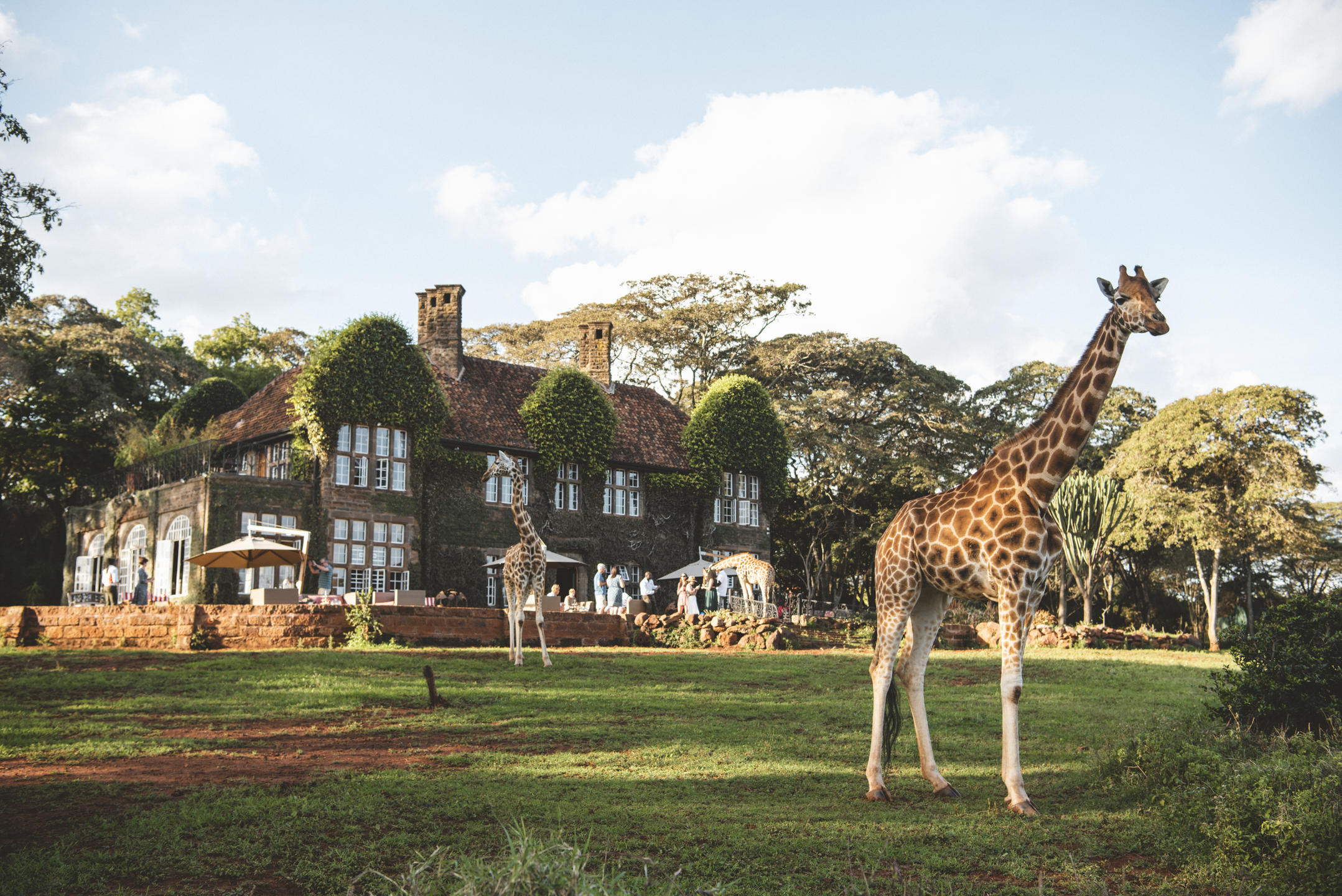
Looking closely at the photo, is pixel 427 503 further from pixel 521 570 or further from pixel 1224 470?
pixel 1224 470

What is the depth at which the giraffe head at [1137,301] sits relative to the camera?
29.9 feet

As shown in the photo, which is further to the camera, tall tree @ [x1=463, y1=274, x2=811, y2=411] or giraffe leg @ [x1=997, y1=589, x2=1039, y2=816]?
tall tree @ [x1=463, y1=274, x2=811, y2=411]

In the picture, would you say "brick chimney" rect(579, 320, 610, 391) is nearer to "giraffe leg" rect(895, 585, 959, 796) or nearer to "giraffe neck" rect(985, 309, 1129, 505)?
"giraffe leg" rect(895, 585, 959, 796)

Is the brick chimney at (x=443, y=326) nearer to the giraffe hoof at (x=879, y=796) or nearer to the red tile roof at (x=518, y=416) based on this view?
the red tile roof at (x=518, y=416)

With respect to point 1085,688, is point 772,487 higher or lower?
higher

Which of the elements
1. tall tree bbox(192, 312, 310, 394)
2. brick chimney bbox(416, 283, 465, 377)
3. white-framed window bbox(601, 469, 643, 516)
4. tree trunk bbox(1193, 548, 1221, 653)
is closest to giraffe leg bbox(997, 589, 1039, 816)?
tree trunk bbox(1193, 548, 1221, 653)

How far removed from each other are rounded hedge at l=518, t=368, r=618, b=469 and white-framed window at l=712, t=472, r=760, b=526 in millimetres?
5175

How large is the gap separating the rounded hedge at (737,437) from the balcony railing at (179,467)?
14361 mm

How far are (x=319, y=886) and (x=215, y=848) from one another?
120 centimetres

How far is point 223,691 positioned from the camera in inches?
588

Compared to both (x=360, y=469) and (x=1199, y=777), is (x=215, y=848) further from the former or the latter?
(x=360, y=469)

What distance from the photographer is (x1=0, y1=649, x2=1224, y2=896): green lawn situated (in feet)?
23.3

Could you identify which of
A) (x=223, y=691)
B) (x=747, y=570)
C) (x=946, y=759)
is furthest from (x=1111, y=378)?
(x=747, y=570)

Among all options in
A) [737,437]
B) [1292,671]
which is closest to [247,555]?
[737,437]
